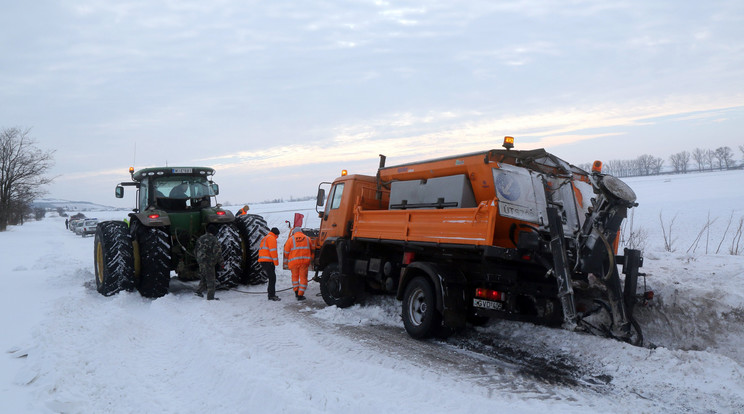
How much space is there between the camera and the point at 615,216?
5.86m

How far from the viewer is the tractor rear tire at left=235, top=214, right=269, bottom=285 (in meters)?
11.0

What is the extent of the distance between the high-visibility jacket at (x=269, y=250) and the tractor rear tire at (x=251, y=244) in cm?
107

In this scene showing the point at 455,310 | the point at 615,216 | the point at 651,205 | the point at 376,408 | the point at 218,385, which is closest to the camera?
the point at 376,408

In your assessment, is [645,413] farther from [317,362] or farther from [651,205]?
[651,205]

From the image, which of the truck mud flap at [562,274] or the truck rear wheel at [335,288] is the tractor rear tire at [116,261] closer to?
the truck rear wheel at [335,288]

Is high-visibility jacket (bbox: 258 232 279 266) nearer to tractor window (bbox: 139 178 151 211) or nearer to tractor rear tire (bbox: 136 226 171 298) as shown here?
tractor rear tire (bbox: 136 226 171 298)

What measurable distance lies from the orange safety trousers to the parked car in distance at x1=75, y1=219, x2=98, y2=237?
3255 cm

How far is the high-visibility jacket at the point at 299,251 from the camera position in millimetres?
9922

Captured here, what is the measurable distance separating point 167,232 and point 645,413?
28.9 feet

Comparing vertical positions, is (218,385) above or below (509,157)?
below

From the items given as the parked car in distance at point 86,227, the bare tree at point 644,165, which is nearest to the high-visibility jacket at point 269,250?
the parked car in distance at point 86,227

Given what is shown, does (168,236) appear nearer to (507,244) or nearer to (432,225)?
(432,225)

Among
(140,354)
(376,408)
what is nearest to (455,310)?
(376,408)

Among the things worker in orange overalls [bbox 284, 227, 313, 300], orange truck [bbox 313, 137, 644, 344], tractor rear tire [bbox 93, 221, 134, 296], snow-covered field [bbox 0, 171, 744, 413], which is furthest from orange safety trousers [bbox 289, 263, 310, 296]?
tractor rear tire [bbox 93, 221, 134, 296]
